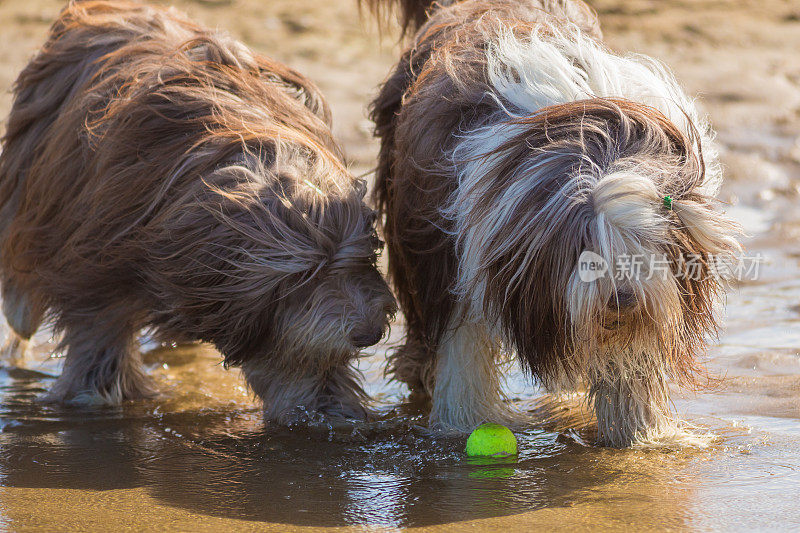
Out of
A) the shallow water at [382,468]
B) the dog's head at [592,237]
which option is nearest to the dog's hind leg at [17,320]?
the shallow water at [382,468]

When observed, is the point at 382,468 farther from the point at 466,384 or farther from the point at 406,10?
the point at 406,10

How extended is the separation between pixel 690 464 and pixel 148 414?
2114mm

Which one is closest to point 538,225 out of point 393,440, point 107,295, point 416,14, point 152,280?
point 393,440

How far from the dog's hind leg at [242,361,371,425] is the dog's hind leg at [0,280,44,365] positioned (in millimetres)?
1065

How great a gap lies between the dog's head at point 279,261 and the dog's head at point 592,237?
0.42m

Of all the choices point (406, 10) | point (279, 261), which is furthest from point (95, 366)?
point (406, 10)

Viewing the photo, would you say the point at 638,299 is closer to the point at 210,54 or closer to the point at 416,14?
the point at 210,54

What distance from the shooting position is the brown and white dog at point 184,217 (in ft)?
12.0

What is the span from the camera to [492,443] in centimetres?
372

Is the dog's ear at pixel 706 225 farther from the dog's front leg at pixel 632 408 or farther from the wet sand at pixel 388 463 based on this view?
the wet sand at pixel 388 463

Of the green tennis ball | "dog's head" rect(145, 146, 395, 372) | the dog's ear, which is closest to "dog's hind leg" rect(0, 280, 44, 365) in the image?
"dog's head" rect(145, 146, 395, 372)

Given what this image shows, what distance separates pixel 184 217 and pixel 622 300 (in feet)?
5.01

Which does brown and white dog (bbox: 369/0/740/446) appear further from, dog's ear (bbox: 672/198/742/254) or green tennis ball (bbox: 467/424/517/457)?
green tennis ball (bbox: 467/424/517/457)

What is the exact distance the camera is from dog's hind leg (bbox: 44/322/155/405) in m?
4.25
